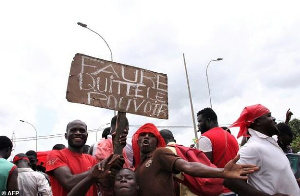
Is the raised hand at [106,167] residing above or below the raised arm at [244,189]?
above

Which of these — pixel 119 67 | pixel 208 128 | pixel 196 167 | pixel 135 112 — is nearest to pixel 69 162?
pixel 135 112

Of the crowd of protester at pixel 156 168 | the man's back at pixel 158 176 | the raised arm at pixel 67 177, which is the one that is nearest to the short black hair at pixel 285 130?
the crowd of protester at pixel 156 168

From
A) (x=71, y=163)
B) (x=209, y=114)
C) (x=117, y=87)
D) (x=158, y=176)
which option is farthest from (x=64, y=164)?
(x=209, y=114)

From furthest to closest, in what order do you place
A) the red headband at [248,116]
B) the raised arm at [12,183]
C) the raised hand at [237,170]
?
the raised arm at [12,183] → the red headband at [248,116] → the raised hand at [237,170]

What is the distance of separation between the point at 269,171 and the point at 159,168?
36.6 inches

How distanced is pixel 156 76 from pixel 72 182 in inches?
54.2

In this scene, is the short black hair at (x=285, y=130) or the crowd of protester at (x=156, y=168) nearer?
the crowd of protester at (x=156, y=168)

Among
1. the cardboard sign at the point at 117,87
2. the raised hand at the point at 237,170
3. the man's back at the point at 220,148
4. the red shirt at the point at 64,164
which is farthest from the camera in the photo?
the man's back at the point at 220,148

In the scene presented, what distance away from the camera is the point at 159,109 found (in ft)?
12.6

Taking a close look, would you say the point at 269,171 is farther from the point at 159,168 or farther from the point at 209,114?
the point at 209,114

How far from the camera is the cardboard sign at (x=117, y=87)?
3484mm

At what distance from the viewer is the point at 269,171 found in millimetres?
3049

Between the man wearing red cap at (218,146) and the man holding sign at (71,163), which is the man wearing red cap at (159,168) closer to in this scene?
the man holding sign at (71,163)

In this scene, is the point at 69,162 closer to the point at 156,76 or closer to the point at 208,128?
the point at 156,76
